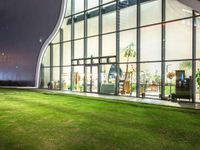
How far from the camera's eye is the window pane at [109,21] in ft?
57.4

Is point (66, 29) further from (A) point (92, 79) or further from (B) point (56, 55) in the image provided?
(A) point (92, 79)

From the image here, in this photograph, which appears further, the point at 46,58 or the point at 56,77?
the point at 46,58

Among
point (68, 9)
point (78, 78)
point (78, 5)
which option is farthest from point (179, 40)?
point (68, 9)

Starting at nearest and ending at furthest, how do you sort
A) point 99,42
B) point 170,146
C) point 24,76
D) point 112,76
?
point 170,146, point 112,76, point 99,42, point 24,76

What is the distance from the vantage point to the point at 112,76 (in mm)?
17438

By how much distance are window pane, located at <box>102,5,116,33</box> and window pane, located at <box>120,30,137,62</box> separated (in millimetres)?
1122

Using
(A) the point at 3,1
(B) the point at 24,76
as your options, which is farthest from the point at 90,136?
(A) the point at 3,1

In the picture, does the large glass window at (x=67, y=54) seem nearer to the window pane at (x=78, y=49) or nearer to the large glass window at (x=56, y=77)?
the window pane at (x=78, y=49)

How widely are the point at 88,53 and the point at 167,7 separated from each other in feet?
24.8

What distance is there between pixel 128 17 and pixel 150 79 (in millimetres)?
4331

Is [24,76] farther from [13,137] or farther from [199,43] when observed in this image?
[13,137]

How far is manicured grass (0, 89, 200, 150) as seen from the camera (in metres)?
5.70

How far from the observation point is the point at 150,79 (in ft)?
49.2

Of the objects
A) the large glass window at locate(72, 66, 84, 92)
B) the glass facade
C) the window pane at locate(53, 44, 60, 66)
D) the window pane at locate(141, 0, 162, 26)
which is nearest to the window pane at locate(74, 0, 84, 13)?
the glass facade
